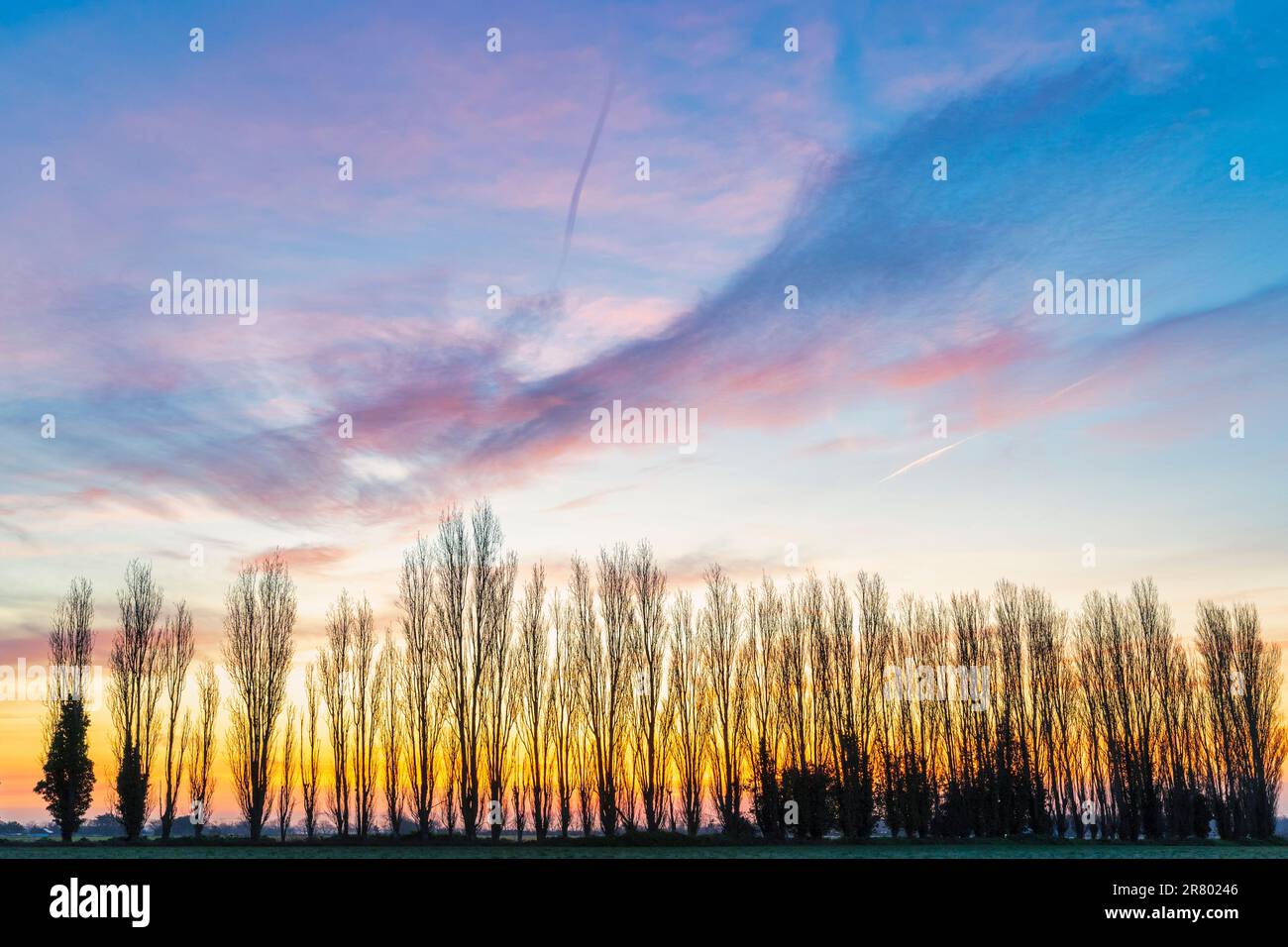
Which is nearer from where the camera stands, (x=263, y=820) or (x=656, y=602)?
(x=263, y=820)

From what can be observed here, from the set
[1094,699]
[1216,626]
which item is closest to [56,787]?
[1094,699]
